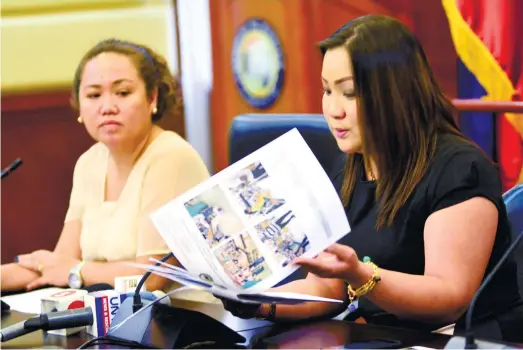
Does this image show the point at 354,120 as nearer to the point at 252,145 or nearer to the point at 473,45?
the point at 252,145

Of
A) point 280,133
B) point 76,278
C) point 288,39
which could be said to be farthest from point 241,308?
point 288,39

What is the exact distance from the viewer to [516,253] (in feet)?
5.87

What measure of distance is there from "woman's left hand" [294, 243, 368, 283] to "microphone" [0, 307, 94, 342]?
0.51 m

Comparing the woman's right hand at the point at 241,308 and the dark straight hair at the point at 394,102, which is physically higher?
the dark straight hair at the point at 394,102

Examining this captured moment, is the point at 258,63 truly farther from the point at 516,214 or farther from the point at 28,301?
the point at 516,214

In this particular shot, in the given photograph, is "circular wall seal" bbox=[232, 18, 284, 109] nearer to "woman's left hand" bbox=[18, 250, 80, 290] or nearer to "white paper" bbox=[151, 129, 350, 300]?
"woman's left hand" bbox=[18, 250, 80, 290]

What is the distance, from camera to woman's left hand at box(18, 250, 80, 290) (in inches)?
93.3

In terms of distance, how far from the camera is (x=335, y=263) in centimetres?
142

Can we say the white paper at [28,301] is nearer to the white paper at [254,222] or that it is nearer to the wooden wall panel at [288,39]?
the white paper at [254,222]

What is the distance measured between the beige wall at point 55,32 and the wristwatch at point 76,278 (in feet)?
5.43

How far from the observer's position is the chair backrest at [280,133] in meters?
2.10

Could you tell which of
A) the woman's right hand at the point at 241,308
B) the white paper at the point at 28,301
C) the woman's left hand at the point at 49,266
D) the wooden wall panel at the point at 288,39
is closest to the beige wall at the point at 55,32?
the wooden wall panel at the point at 288,39

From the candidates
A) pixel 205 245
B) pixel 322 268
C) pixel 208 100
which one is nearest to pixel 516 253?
pixel 322 268

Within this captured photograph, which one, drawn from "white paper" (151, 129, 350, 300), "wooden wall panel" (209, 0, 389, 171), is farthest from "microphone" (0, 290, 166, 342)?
"wooden wall panel" (209, 0, 389, 171)
